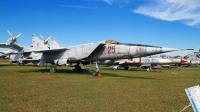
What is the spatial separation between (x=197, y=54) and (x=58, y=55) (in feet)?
239

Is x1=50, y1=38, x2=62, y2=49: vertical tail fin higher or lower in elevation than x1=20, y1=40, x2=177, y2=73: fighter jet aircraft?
higher

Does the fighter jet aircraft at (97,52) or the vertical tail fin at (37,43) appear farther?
the vertical tail fin at (37,43)

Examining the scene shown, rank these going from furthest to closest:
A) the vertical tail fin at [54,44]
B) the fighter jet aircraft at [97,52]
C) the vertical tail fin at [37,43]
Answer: the vertical tail fin at [37,43], the vertical tail fin at [54,44], the fighter jet aircraft at [97,52]

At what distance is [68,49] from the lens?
1739 cm

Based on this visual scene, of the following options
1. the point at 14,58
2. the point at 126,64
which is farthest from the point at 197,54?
the point at 14,58

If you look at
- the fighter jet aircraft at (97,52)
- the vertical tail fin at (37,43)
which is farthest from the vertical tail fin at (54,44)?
the fighter jet aircraft at (97,52)

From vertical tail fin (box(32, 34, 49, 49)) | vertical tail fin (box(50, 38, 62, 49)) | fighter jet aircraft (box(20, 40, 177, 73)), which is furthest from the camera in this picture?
vertical tail fin (box(32, 34, 49, 49))

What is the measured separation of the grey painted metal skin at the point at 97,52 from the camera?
13.5m

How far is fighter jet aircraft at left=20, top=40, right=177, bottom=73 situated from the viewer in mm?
13464

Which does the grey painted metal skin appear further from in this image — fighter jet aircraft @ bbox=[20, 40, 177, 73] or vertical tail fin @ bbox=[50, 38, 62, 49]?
vertical tail fin @ bbox=[50, 38, 62, 49]

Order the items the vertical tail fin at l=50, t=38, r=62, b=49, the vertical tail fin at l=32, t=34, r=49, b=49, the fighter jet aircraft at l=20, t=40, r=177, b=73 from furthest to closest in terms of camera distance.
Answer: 1. the vertical tail fin at l=32, t=34, r=49, b=49
2. the vertical tail fin at l=50, t=38, r=62, b=49
3. the fighter jet aircraft at l=20, t=40, r=177, b=73

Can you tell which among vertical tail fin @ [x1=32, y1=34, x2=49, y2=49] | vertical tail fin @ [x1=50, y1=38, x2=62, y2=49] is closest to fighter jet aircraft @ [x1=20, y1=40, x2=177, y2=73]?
vertical tail fin @ [x1=50, y1=38, x2=62, y2=49]

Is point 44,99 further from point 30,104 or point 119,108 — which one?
point 119,108

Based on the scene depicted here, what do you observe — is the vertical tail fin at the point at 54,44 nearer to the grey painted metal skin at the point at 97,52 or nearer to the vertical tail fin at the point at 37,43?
the vertical tail fin at the point at 37,43
